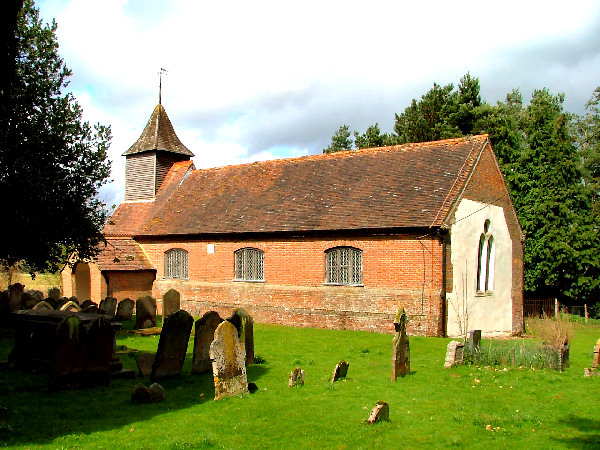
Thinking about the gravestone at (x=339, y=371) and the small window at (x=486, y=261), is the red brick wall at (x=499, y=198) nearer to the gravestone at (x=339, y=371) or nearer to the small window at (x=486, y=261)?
the small window at (x=486, y=261)

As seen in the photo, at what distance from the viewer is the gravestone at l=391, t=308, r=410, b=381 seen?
38.0 ft

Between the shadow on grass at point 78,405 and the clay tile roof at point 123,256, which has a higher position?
the clay tile roof at point 123,256

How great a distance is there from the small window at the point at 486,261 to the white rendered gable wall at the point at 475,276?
16cm

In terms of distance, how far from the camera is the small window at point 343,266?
20703 mm

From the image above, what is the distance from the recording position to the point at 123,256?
87.2ft

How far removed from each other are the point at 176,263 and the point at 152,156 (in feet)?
28.2

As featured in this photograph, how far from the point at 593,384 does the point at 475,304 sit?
9.05 m

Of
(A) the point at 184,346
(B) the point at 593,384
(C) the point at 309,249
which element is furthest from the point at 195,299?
(B) the point at 593,384

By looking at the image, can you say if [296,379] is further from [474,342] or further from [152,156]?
[152,156]

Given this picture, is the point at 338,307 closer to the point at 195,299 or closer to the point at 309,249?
the point at 309,249

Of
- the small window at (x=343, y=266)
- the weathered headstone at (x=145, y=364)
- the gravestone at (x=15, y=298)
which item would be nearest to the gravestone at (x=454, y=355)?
the weathered headstone at (x=145, y=364)

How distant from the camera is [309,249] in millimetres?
21859

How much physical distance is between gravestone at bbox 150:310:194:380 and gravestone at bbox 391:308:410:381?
4.24 meters

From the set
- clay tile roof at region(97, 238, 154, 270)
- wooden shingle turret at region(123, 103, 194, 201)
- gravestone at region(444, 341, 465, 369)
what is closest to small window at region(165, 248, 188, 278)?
clay tile roof at region(97, 238, 154, 270)
